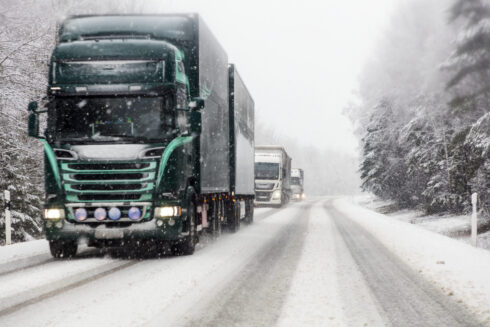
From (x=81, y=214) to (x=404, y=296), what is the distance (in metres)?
5.37

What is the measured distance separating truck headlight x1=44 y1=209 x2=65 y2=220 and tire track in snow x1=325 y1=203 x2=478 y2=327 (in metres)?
4.88

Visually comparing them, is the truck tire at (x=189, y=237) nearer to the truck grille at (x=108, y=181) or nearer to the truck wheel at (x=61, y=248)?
the truck grille at (x=108, y=181)

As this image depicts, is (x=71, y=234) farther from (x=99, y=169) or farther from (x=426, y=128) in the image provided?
(x=426, y=128)

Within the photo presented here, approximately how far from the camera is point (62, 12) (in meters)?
22.6

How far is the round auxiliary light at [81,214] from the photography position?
9.74m

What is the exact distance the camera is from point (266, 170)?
3534 centimetres

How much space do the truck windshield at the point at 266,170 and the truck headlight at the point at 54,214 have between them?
84.2ft

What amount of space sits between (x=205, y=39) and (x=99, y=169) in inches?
153

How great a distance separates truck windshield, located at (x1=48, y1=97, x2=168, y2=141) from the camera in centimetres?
982

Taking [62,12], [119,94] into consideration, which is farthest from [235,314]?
[62,12]

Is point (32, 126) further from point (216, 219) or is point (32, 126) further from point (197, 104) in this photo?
point (216, 219)

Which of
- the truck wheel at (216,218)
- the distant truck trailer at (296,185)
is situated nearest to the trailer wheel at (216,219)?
the truck wheel at (216,218)

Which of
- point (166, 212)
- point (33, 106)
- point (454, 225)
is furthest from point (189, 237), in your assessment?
point (454, 225)

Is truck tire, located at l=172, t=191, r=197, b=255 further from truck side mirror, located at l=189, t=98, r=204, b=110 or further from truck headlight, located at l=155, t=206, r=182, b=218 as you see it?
truck side mirror, located at l=189, t=98, r=204, b=110
